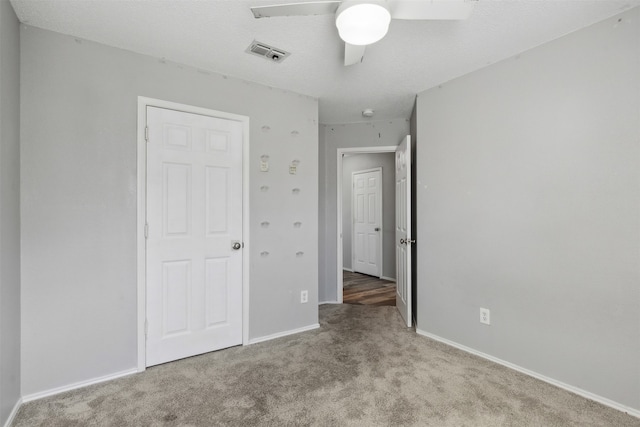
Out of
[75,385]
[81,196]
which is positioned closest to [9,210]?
[81,196]

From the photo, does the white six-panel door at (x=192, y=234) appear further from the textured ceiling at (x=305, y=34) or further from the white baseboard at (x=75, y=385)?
the textured ceiling at (x=305, y=34)

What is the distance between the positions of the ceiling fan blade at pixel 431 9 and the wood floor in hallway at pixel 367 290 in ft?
10.9

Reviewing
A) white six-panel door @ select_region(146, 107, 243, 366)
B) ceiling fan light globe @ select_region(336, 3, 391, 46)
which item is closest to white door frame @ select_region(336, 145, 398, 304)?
white six-panel door @ select_region(146, 107, 243, 366)

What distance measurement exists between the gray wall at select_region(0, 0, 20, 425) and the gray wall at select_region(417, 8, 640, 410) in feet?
10.2

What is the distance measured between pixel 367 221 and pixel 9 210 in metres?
4.83

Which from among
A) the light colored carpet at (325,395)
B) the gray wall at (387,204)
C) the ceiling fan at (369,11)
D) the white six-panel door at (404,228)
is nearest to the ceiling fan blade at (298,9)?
the ceiling fan at (369,11)

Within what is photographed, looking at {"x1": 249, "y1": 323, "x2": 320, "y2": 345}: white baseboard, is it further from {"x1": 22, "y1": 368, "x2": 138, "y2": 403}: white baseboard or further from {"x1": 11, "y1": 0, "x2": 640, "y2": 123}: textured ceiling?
{"x1": 11, "y1": 0, "x2": 640, "y2": 123}: textured ceiling

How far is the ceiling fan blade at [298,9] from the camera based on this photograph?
1.43 meters

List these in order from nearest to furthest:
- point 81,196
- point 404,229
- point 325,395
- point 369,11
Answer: point 369,11 → point 325,395 → point 81,196 → point 404,229

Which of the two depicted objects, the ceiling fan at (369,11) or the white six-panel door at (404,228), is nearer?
the ceiling fan at (369,11)

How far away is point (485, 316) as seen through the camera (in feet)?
8.23

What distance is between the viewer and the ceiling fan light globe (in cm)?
141

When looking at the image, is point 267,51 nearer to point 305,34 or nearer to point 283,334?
point 305,34

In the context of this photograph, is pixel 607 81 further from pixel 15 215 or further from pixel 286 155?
pixel 15 215
